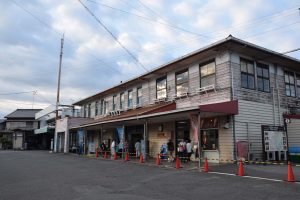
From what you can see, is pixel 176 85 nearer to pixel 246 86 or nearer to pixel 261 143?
pixel 246 86

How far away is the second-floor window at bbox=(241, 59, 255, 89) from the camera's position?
18.0 m

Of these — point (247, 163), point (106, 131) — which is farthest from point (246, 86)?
point (106, 131)

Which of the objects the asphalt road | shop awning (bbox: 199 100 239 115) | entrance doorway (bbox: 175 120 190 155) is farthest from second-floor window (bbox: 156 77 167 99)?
the asphalt road

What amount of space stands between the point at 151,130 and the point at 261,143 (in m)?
9.16

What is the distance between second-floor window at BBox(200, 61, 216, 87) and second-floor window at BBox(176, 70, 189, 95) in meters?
1.51

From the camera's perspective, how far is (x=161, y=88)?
76.5 ft

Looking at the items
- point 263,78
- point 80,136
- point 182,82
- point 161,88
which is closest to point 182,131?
point 182,82

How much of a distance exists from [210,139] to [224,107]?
3.26m

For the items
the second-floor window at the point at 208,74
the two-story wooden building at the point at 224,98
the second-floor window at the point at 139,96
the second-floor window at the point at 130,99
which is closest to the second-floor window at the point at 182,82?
the two-story wooden building at the point at 224,98

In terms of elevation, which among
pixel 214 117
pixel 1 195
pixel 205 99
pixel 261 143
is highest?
pixel 205 99

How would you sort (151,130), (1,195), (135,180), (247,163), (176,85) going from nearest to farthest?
(1,195), (135,180), (247,163), (176,85), (151,130)

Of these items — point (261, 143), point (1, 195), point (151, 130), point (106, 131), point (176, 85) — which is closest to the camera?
point (1, 195)

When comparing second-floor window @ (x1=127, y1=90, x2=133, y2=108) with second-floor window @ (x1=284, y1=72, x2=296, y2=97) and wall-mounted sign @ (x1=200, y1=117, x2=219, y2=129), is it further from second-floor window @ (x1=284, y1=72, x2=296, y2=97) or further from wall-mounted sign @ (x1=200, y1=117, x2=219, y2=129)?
second-floor window @ (x1=284, y1=72, x2=296, y2=97)

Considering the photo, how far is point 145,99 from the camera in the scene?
25.2 m
